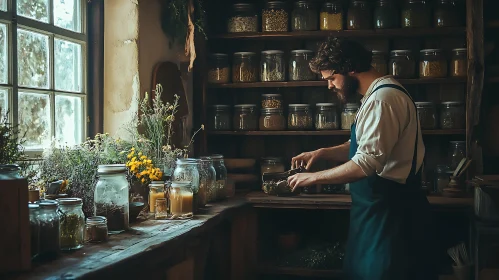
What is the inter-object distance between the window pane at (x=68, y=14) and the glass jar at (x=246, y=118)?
4.04ft

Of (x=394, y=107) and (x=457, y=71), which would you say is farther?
(x=457, y=71)

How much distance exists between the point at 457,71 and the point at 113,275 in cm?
258

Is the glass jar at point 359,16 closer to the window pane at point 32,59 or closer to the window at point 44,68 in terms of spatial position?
the window at point 44,68

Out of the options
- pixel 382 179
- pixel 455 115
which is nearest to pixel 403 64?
pixel 455 115

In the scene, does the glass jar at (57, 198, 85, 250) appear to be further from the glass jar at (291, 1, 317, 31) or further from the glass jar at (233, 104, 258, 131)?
the glass jar at (291, 1, 317, 31)

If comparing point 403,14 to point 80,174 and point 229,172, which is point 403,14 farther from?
point 80,174

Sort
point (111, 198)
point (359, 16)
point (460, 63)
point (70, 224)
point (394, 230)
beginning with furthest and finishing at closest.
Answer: point (359, 16) → point (460, 63) → point (394, 230) → point (111, 198) → point (70, 224)

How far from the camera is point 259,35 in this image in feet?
12.4

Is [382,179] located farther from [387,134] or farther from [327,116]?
[327,116]

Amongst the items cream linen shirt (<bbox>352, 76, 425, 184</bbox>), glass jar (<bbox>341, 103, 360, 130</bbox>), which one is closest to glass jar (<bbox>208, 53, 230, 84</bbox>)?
glass jar (<bbox>341, 103, 360, 130</bbox>)

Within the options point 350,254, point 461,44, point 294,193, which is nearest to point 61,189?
point 350,254

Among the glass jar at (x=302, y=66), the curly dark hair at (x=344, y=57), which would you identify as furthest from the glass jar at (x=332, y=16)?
the curly dark hair at (x=344, y=57)

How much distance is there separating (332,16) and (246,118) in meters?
0.84

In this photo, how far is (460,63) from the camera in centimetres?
354
